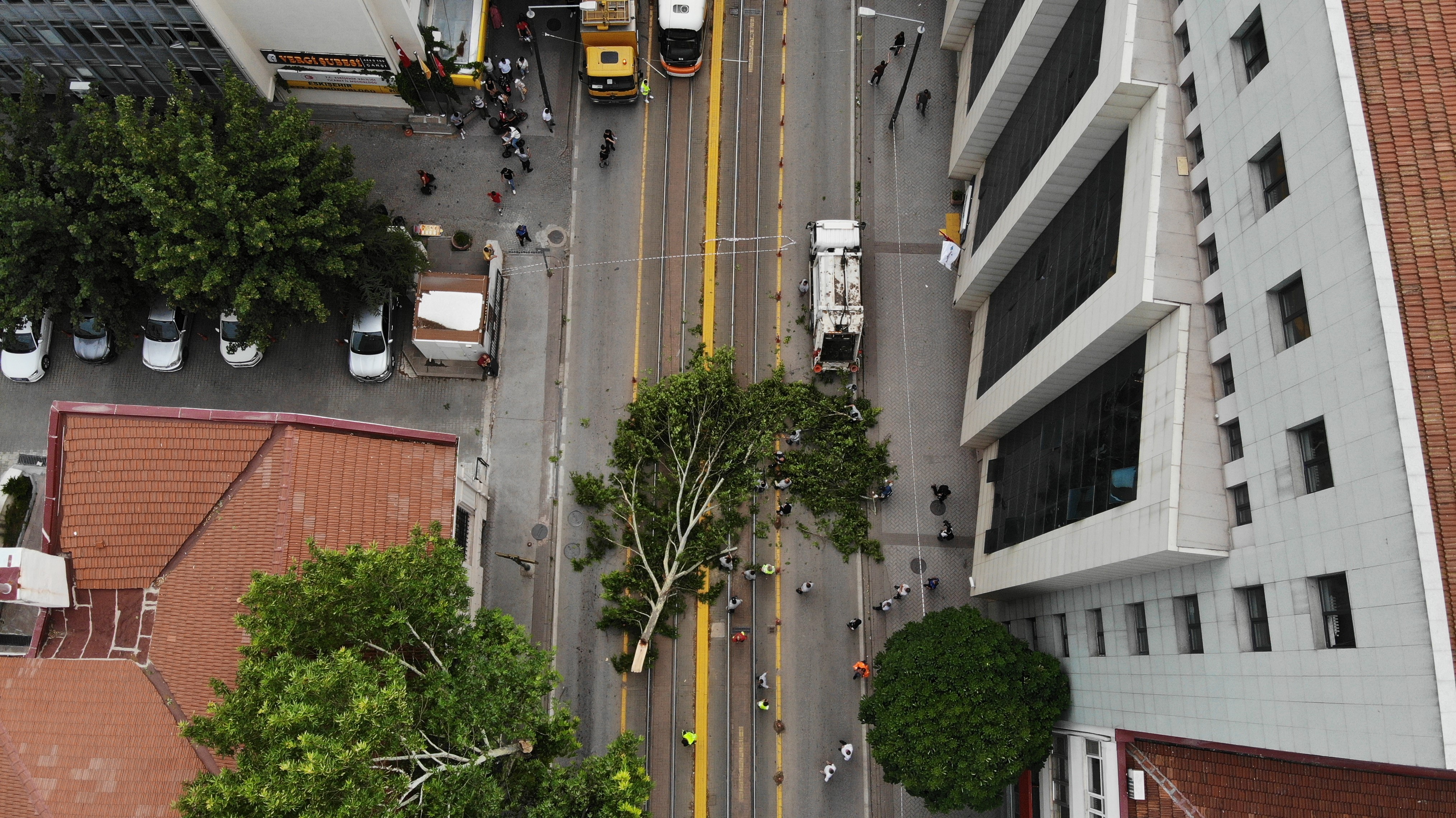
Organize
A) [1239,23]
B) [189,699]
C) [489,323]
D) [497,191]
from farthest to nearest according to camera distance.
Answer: [497,191] < [489,323] < [189,699] < [1239,23]

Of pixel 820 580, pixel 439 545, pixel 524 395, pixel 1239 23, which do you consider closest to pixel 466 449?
pixel 524 395

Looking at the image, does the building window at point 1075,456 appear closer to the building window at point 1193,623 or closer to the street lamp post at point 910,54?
the building window at point 1193,623

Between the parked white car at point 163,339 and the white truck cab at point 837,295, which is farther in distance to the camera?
the parked white car at point 163,339

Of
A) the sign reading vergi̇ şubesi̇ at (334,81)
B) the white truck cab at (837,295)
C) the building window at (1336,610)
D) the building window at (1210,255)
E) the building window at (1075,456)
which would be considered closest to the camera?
the building window at (1336,610)

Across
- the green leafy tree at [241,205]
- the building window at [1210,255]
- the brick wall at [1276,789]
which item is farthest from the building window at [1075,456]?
the green leafy tree at [241,205]

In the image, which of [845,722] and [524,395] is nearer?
[845,722]

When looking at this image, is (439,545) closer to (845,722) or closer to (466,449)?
(466,449)

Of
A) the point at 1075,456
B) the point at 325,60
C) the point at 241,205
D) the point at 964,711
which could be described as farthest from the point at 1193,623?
the point at 325,60
